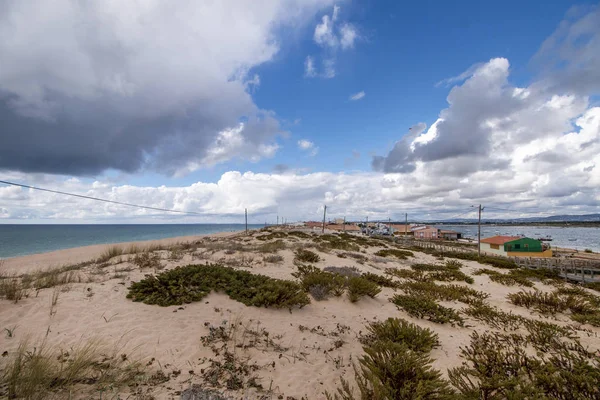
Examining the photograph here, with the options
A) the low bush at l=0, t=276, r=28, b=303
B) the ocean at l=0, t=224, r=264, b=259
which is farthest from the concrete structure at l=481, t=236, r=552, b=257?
the ocean at l=0, t=224, r=264, b=259

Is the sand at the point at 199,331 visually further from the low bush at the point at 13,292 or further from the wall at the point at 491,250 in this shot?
the wall at the point at 491,250

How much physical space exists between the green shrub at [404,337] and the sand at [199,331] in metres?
0.27

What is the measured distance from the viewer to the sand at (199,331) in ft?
15.3

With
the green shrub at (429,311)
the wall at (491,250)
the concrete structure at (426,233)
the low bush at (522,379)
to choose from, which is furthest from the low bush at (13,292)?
the concrete structure at (426,233)

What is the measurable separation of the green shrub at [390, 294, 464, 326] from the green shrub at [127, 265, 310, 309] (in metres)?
A: 3.74

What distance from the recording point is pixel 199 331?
5973mm

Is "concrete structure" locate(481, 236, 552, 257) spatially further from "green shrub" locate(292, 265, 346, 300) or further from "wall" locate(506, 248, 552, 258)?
"green shrub" locate(292, 265, 346, 300)

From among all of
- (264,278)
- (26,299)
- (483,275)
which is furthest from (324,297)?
(483,275)

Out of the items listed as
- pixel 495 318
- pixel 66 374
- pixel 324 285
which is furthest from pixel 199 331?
pixel 495 318

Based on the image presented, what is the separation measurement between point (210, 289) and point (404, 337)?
19.5ft

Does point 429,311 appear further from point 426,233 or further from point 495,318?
point 426,233

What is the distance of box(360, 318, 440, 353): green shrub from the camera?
18.9 feet

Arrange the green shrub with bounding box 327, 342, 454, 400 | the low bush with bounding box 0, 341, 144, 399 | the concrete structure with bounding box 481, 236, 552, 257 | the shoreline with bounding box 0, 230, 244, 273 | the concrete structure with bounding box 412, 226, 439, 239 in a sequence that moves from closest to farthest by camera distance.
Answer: the low bush with bounding box 0, 341, 144, 399
the green shrub with bounding box 327, 342, 454, 400
the shoreline with bounding box 0, 230, 244, 273
the concrete structure with bounding box 481, 236, 552, 257
the concrete structure with bounding box 412, 226, 439, 239

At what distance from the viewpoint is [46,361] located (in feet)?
13.1
